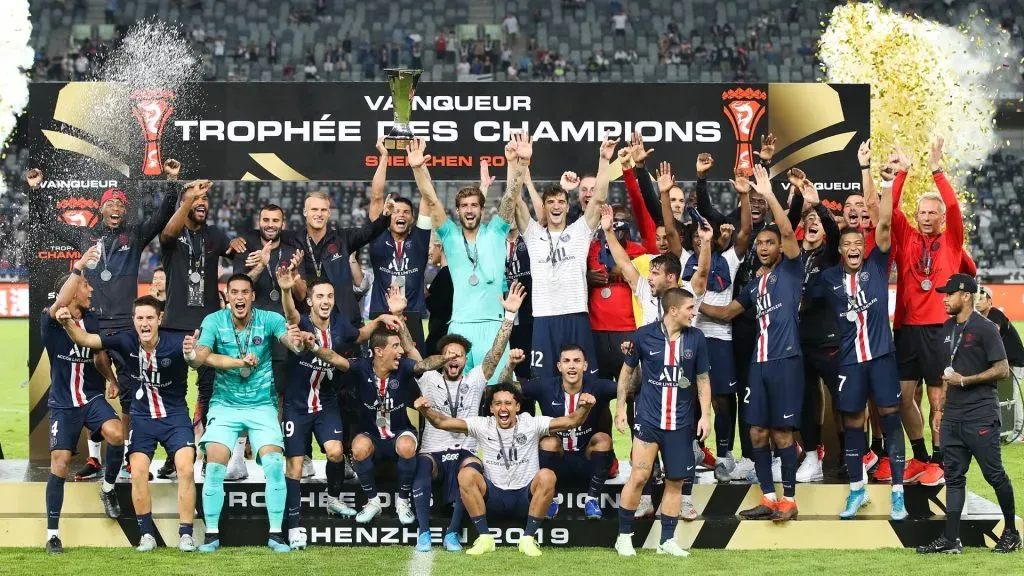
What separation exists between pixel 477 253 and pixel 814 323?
8.43 ft

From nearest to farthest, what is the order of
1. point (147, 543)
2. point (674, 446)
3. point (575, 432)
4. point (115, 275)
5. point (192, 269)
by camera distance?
point (674, 446) < point (147, 543) < point (575, 432) < point (192, 269) < point (115, 275)

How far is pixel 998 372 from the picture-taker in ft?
27.9

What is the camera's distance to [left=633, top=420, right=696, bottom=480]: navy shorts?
8734mm

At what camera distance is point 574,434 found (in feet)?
30.4

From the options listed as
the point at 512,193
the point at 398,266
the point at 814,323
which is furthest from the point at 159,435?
the point at 814,323

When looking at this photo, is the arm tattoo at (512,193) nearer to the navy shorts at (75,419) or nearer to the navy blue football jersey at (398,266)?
the navy blue football jersey at (398,266)

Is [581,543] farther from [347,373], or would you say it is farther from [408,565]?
[347,373]

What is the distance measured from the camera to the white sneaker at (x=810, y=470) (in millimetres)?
9547

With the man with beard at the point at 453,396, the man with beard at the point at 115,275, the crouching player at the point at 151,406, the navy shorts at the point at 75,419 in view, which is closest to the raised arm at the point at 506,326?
the man with beard at the point at 453,396

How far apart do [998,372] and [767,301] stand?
162cm

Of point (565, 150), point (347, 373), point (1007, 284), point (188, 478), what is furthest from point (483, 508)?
point (1007, 284)

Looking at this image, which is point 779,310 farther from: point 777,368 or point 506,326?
point 506,326

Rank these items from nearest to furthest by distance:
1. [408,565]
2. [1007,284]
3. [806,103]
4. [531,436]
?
[408,565] < [531,436] < [806,103] < [1007,284]

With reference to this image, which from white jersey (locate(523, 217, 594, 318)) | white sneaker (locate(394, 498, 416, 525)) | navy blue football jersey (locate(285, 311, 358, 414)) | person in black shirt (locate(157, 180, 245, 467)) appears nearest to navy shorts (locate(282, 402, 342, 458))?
navy blue football jersey (locate(285, 311, 358, 414))
